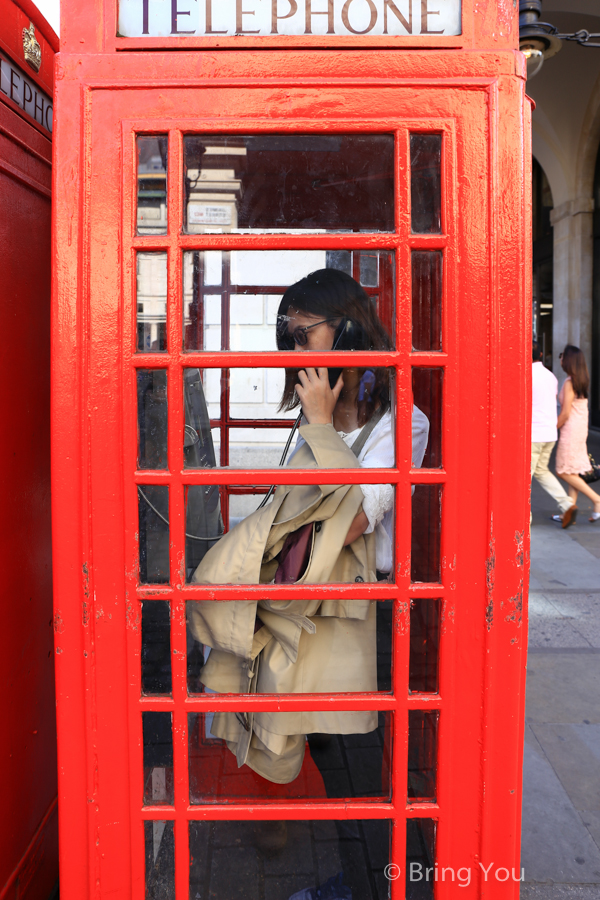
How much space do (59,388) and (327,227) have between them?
748mm

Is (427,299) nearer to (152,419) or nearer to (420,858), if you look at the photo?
(152,419)

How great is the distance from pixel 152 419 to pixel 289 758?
95 cm

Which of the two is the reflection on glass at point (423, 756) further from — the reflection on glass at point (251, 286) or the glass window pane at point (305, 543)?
the reflection on glass at point (251, 286)

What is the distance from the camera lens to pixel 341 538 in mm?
1415

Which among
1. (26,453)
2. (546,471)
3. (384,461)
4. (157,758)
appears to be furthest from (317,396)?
(546,471)

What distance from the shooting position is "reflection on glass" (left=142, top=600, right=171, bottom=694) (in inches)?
53.1

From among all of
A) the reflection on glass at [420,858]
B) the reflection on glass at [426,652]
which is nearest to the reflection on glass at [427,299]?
the reflection on glass at [426,652]

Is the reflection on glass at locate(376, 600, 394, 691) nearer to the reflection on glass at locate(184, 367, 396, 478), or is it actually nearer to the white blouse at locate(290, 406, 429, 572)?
the white blouse at locate(290, 406, 429, 572)

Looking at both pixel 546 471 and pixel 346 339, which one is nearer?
pixel 346 339

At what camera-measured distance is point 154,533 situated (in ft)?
4.39

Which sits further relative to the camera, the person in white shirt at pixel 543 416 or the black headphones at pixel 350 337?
the person in white shirt at pixel 543 416

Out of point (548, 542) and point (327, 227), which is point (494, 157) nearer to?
point (327, 227)

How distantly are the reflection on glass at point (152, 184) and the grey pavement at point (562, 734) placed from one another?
83.8 inches

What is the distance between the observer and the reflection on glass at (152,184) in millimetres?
1256
